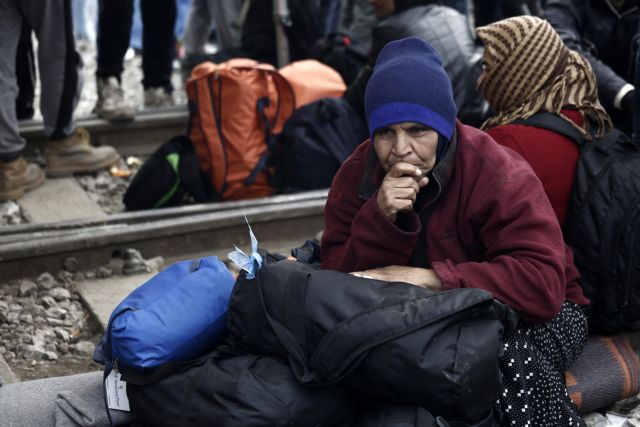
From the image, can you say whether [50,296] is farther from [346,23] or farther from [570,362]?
[346,23]

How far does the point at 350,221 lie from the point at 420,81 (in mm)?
574

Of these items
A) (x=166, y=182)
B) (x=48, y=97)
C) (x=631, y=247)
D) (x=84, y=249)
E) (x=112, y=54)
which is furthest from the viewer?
(x=112, y=54)

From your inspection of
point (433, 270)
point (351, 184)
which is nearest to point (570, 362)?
point (433, 270)

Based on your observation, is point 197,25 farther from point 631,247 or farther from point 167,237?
point 631,247

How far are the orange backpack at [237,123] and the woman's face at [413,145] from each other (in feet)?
8.81

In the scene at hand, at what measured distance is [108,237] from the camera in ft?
16.7

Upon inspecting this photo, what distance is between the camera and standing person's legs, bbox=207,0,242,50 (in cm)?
853

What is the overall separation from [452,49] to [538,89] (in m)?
1.92

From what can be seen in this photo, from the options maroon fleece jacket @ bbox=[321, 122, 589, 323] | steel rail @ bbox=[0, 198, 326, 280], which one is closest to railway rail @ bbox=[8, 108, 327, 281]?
steel rail @ bbox=[0, 198, 326, 280]

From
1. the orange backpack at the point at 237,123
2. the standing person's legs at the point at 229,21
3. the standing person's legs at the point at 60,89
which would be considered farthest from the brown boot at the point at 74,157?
the standing person's legs at the point at 229,21

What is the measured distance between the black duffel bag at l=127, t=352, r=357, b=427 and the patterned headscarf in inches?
61.3

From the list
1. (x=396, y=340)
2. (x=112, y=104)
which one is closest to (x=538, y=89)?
(x=396, y=340)

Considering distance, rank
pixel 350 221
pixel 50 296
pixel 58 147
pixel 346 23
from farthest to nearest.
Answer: pixel 346 23
pixel 58 147
pixel 50 296
pixel 350 221

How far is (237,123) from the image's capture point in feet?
19.6
